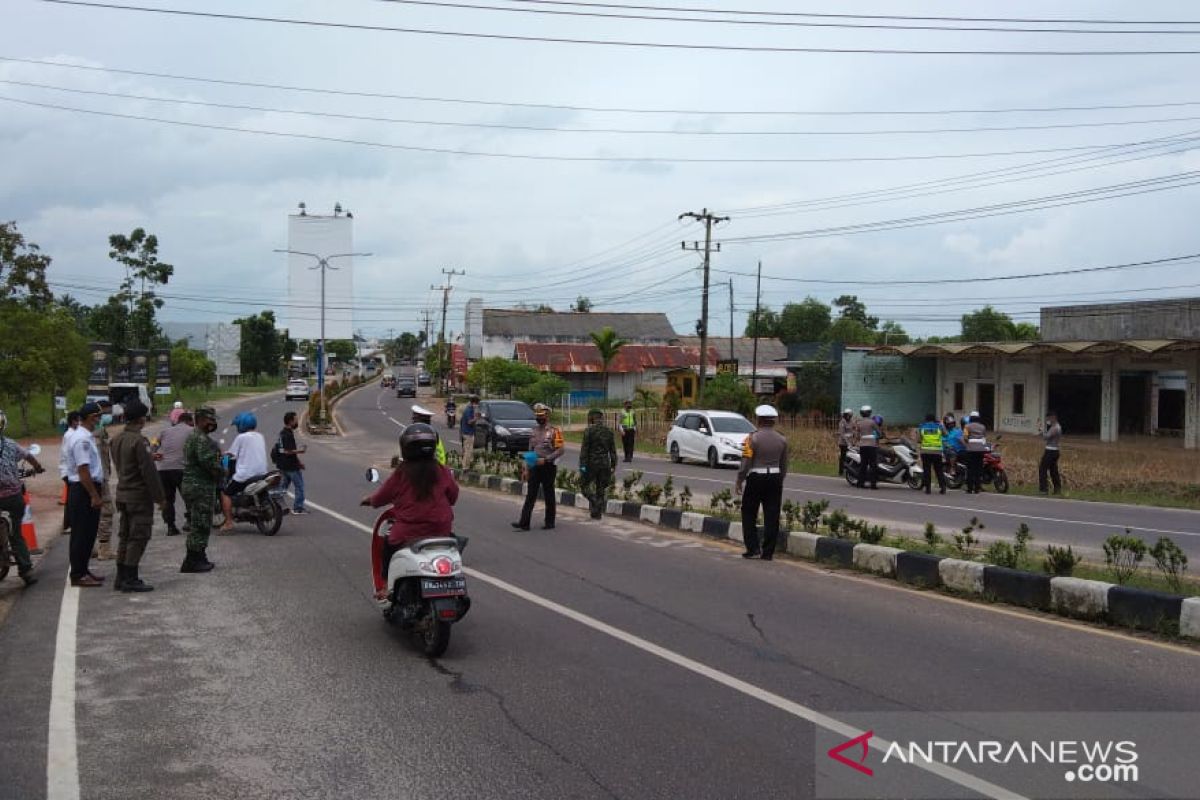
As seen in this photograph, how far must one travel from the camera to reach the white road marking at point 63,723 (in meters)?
4.64

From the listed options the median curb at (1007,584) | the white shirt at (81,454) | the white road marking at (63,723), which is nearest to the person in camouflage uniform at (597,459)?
the median curb at (1007,584)

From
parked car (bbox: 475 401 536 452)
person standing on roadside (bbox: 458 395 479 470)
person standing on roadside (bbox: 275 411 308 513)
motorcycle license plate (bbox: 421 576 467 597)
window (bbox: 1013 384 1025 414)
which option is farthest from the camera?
→ window (bbox: 1013 384 1025 414)

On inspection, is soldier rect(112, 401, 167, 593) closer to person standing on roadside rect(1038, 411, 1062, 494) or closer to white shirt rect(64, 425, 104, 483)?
white shirt rect(64, 425, 104, 483)

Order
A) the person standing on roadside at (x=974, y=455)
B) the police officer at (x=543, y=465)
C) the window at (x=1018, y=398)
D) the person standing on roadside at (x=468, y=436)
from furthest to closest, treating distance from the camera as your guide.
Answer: the window at (x=1018, y=398) < the person standing on roadside at (x=468, y=436) < the person standing on roadside at (x=974, y=455) < the police officer at (x=543, y=465)

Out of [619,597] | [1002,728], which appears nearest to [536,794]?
[1002,728]

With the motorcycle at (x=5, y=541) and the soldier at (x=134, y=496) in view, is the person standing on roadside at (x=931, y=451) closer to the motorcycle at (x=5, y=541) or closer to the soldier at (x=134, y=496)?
the soldier at (x=134, y=496)

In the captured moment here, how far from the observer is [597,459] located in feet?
47.3

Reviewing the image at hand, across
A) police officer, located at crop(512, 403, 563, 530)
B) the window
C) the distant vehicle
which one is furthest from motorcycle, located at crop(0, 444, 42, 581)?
the distant vehicle

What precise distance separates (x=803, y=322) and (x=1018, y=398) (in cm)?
5893

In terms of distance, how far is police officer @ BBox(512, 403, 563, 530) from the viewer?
13.4 metres

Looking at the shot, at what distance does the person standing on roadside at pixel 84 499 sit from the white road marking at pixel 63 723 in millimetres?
1313

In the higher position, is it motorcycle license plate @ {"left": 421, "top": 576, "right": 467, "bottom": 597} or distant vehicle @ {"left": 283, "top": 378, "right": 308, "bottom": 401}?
motorcycle license plate @ {"left": 421, "top": 576, "right": 467, "bottom": 597}

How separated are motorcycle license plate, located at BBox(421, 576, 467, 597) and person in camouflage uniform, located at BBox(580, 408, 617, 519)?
7120mm

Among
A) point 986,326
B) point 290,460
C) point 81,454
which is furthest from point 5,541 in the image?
point 986,326
